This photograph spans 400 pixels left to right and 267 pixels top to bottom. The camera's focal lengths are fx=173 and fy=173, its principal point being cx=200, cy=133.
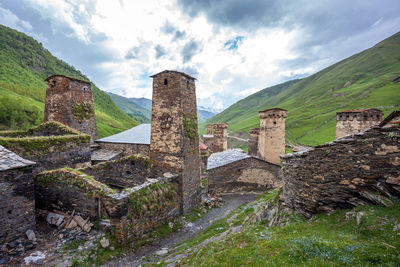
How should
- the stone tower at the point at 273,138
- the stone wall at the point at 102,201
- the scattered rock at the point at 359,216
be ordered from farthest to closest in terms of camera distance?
the stone tower at the point at 273,138
the stone wall at the point at 102,201
the scattered rock at the point at 359,216

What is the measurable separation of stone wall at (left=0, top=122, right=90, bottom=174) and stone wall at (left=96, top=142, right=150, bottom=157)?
609 cm

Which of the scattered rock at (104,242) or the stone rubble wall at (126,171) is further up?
the stone rubble wall at (126,171)

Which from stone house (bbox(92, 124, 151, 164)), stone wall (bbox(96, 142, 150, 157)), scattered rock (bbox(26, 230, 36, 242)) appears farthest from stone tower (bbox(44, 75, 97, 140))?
scattered rock (bbox(26, 230, 36, 242))

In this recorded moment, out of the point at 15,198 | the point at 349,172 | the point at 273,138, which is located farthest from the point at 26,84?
the point at 349,172

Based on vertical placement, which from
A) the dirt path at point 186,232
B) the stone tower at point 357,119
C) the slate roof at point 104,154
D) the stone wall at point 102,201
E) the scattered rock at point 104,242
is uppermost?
the stone tower at point 357,119

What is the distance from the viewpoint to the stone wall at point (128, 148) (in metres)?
21.2

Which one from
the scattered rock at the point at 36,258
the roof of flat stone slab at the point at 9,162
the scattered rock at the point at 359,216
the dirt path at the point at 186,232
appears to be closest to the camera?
the scattered rock at the point at 359,216

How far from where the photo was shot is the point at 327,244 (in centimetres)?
416

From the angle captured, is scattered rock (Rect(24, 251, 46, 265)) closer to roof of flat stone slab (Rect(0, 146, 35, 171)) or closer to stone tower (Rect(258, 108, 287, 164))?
roof of flat stone slab (Rect(0, 146, 35, 171))

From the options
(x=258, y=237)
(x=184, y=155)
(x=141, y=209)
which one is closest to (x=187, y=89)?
(x=184, y=155)

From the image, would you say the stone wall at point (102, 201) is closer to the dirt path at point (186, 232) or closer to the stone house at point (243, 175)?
the dirt path at point (186, 232)

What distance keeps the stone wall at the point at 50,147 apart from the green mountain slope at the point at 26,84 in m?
21.8

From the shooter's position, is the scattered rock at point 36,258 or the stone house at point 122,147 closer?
the scattered rock at point 36,258

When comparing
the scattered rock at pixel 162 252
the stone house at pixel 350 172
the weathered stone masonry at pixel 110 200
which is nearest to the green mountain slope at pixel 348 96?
the stone house at pixel 350 172
